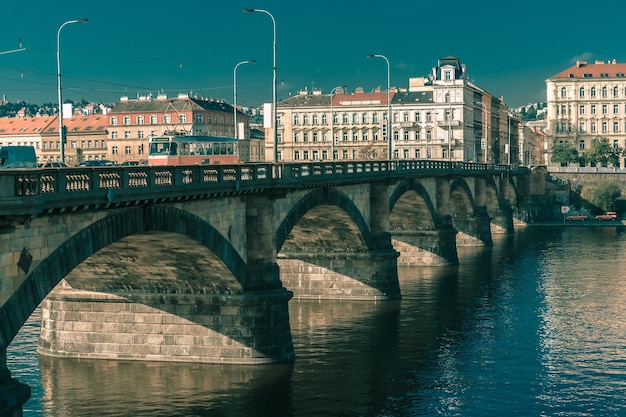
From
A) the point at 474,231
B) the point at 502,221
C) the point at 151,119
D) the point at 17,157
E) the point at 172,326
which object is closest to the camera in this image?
the point at 172,326

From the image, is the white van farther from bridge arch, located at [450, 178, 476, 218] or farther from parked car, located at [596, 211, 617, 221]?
parked car, located at [596, 211, 617, 221]

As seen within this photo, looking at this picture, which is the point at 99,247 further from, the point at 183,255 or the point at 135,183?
the point at 183,255

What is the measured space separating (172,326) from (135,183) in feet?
45.3

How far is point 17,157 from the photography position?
51125mm

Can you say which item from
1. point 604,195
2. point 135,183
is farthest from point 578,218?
point 135,183

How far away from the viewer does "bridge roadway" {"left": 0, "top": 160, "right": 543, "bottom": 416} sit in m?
30.7

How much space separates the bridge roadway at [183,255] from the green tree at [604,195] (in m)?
85.3

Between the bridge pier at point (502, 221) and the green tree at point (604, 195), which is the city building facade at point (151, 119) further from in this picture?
the green tree at point (604, 195)

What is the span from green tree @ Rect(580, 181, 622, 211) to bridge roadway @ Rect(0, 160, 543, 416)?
85303mm

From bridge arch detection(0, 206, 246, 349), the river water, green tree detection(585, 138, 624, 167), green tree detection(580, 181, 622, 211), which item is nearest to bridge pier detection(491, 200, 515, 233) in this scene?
green tree detection(580, 181, 622, 211)

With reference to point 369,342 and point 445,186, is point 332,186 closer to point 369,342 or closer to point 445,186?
point 369,342

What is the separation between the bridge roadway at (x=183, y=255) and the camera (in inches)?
1207

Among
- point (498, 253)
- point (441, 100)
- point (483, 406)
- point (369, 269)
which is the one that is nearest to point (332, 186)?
point (369, 269)

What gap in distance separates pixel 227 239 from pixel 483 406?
1449 centimetres
